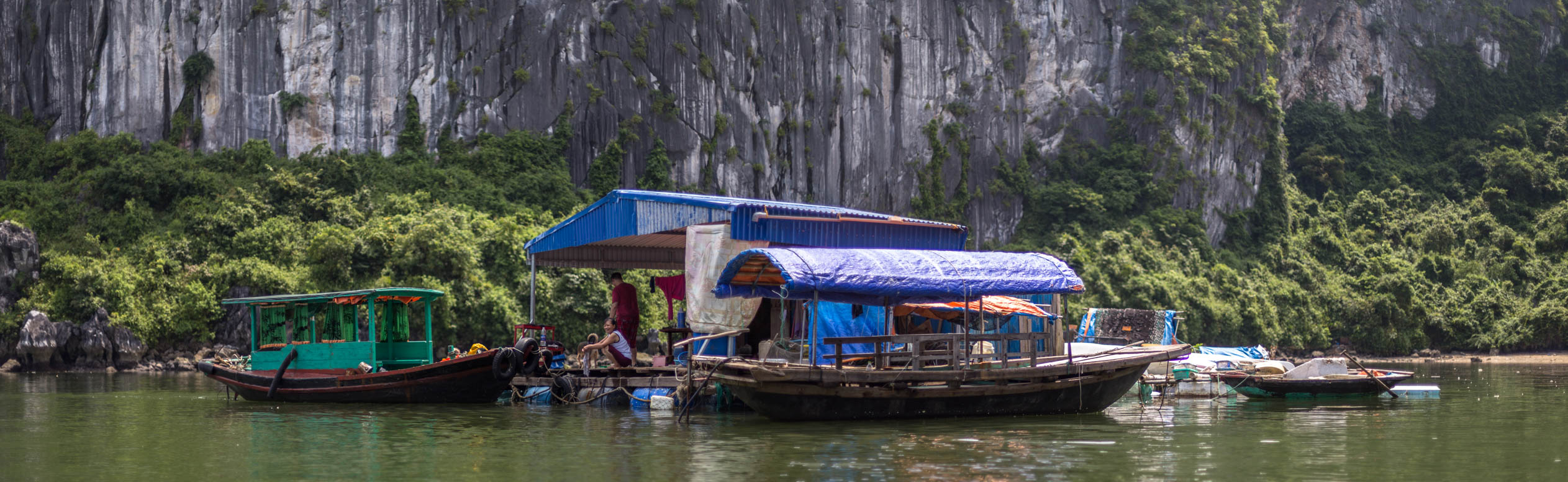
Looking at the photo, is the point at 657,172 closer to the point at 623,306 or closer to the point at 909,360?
the point at 623,306

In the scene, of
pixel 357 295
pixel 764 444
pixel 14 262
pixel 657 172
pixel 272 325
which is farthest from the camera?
pixel 657 172

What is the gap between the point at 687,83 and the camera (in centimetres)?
5694

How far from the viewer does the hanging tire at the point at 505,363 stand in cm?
2133

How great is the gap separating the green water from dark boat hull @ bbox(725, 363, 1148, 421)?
0.20m

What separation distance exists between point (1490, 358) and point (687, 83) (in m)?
33.3

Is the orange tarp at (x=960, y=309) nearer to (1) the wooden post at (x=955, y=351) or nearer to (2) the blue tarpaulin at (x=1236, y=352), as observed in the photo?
(1) the wooden post at (x=955, y=351)

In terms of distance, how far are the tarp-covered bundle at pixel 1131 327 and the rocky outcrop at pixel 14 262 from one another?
95.8 feet

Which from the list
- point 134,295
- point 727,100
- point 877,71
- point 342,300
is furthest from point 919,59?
point 342,300

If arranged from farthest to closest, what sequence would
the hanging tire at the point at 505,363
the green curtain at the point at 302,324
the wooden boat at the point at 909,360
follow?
the green curtain at the point at 302,324 → the hanging tire at the point at 505,363 → the wooden boat at the point at 909,360

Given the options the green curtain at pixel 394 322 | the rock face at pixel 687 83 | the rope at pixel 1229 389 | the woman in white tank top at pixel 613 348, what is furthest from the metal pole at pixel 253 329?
the rock face at pixel 687 83

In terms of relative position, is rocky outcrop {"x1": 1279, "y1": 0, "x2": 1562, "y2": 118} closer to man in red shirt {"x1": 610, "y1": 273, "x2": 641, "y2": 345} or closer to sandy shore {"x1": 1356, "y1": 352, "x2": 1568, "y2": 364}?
sandy shore {"x1": 1356, "y1": 352, "x2": 1568, "y2": 364}

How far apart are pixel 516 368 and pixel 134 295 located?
74.0 ft

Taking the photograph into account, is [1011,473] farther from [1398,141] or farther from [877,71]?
[1398,141]

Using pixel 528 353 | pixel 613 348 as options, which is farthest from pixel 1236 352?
pixel 528 353
